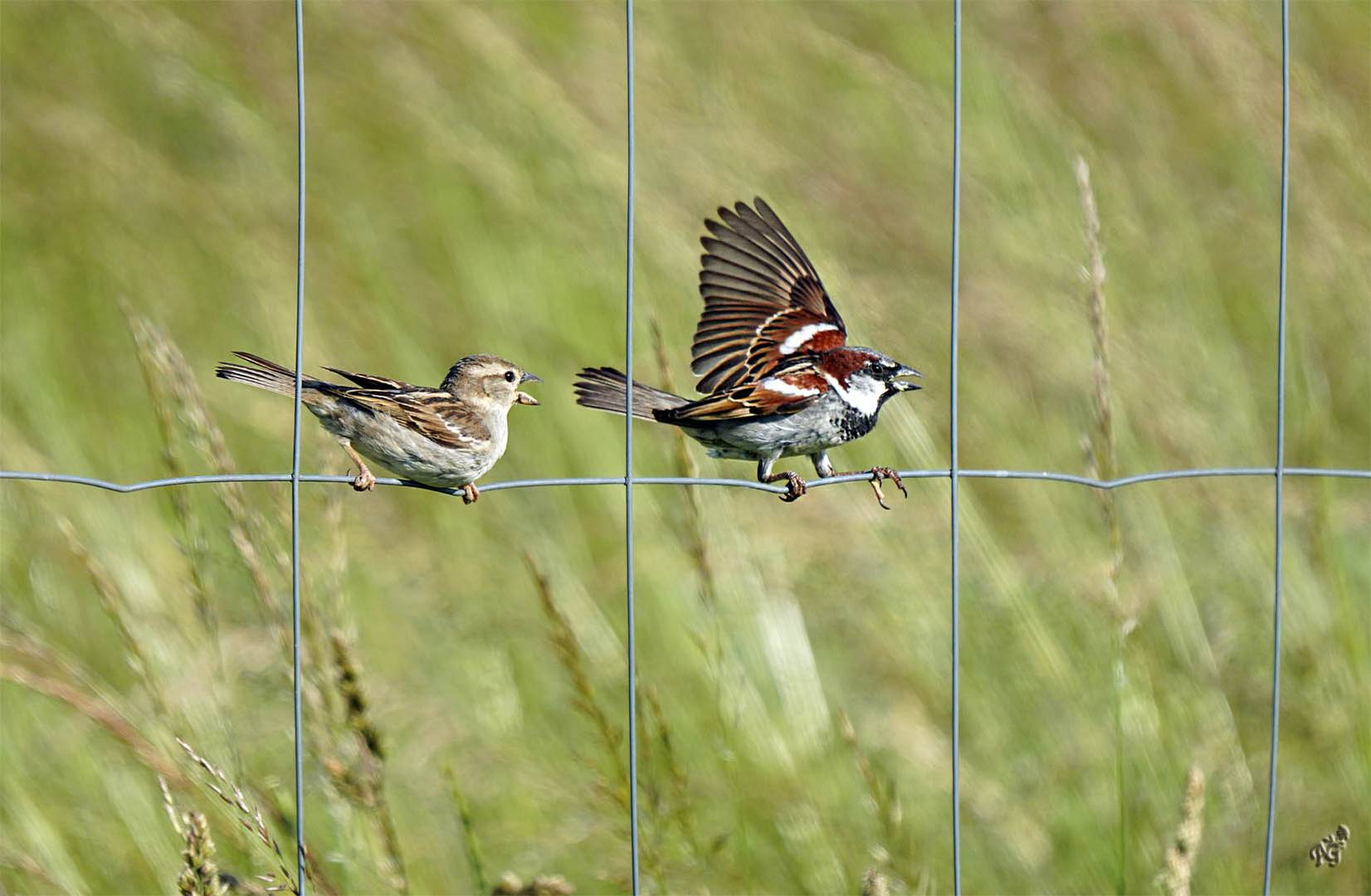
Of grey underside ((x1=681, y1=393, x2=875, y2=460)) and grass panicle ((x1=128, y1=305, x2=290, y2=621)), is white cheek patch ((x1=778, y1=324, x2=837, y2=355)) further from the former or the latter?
grass panicle ((x1=128, y1=305, x2=290, y2=621))

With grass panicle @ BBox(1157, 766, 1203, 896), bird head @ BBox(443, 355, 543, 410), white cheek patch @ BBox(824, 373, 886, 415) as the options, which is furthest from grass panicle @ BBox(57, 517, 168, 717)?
grass panicle @ BBox(1157, 766, 1203, 896)

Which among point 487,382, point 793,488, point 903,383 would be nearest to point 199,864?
point 487,382

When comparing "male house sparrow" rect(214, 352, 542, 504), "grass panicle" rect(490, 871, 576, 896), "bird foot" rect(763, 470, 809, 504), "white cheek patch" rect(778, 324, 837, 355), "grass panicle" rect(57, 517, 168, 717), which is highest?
"white cheek patch" rect(778, 324, 837, 355)

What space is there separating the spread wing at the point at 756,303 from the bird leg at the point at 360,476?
732 mm

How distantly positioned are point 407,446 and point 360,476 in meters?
0.15

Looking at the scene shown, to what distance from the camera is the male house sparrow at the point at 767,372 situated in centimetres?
283

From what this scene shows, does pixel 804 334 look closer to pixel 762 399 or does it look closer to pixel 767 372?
Answer: pixel 767 372

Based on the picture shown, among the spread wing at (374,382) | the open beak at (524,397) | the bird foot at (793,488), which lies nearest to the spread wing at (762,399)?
the bird foot at (793,488)

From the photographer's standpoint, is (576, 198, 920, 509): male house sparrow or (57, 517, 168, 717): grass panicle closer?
(57, 517, 168, 717): grass panicle

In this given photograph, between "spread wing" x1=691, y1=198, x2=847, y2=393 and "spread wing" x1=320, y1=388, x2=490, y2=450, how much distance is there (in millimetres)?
552

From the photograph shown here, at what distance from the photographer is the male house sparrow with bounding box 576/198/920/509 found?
283 centimetres

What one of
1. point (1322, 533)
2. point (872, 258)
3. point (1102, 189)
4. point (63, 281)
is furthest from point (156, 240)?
point (1322, 533)

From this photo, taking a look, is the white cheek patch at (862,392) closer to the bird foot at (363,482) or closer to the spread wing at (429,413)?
the spread wing at (429,413)

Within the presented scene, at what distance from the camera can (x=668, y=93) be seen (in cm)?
513
